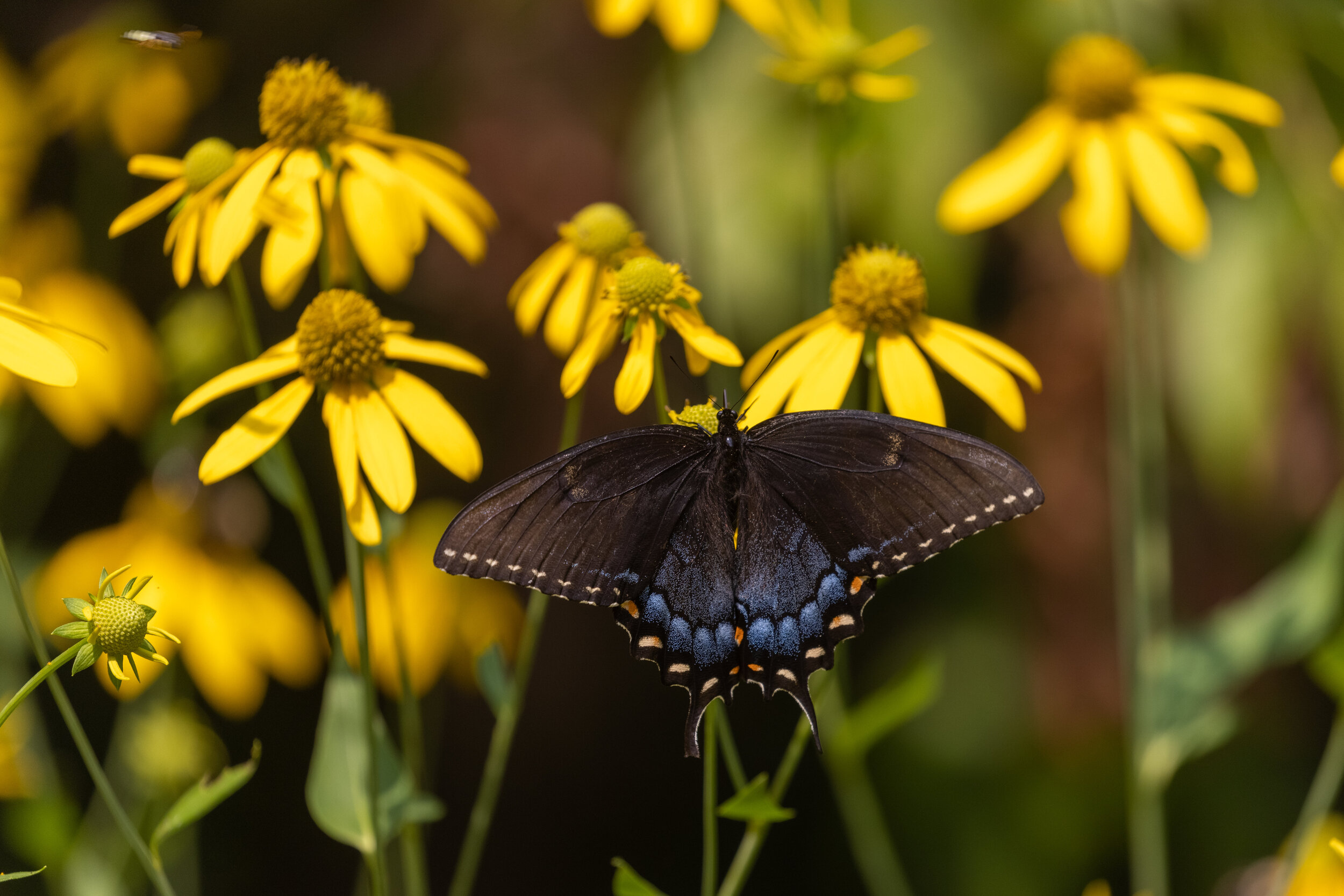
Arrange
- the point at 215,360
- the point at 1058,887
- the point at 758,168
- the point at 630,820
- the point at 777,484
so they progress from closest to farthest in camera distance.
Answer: the point at 777,484
the point at 215,360
the point at 758,168
the point at 1058,887
the point at 630,820

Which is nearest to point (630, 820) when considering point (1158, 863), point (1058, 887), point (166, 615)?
point (1058, 887)

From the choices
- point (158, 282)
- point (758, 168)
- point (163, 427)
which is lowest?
point (163, 427)

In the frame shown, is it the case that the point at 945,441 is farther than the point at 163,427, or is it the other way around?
the point at 163,427

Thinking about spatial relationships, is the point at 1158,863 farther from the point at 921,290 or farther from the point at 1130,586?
the point at 921,290

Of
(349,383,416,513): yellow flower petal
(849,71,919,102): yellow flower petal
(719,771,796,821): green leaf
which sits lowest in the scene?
(719,771,796,821): green leaf

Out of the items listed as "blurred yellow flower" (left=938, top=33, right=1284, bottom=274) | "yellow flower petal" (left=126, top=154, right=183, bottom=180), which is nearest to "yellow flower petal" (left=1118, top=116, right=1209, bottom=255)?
"blurred yellow flower" (left=938, top=33, right=1284, bottom=274)

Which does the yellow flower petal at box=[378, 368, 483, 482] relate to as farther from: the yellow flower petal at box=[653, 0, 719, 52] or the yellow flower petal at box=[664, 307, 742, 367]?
the yellow flower petal at box=[653, 0, 719, 52]

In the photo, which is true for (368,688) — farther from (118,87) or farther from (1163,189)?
(118,87)

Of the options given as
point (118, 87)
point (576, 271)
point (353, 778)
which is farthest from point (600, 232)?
point (118, 87)
